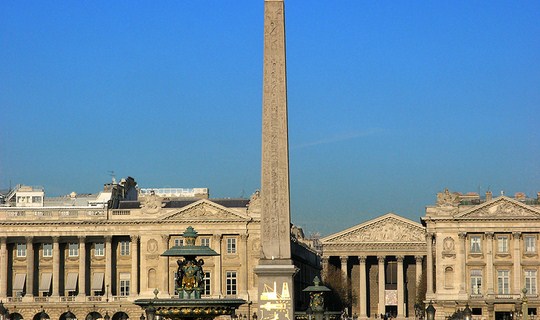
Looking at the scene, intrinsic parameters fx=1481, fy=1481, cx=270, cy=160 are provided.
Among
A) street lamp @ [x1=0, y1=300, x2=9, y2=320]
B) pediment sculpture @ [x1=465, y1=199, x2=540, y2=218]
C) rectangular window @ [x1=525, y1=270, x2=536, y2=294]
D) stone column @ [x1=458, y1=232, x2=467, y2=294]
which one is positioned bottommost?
street lamp @ [x1=0, y1=300, x2=9, y2=320]

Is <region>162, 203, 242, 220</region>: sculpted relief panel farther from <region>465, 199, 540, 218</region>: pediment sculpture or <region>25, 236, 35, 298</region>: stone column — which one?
<region>465, 199, 540, 218</region>: pediment sculpture

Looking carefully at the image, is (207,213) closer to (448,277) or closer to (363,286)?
(448,277)

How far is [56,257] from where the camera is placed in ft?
378

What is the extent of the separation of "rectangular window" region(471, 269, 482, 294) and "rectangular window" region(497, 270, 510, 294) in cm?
138

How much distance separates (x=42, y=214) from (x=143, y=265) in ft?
29.7

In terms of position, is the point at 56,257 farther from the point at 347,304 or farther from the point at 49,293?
the point at 347,304

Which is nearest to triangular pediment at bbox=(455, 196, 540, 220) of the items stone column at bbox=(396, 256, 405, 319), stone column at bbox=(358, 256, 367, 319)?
stone column at bbox=(396, 256, 405, 319)

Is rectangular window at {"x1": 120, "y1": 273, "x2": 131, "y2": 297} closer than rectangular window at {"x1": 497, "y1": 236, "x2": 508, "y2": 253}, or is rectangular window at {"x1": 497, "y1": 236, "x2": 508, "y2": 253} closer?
rectangular window at {"x1": 497, "y1": 236, "x2": 508, "y2": 253}

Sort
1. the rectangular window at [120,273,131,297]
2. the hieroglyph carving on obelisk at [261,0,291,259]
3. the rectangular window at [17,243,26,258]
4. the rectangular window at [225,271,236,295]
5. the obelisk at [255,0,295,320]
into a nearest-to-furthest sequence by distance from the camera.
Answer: the obelisk at [255,0,295,320] < the hieroglyph carving on obelisk at [261,0,291,259] < the rectangular window at [225,271,236,295] < the rectangular window at [120,273,131,297] < the rectangular window at [17,243,26,258]

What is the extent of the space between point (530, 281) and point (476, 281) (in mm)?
3974

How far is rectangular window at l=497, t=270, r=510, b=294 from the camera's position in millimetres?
109938

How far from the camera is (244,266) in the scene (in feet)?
373

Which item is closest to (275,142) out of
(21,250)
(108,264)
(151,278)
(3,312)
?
(151,278)

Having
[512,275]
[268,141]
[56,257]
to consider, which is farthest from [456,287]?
[268,141]
